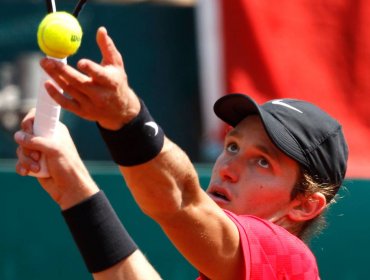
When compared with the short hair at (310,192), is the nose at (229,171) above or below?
above

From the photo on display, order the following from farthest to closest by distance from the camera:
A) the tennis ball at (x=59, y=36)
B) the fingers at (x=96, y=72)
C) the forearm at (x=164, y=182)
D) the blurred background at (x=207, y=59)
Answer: the blurred background at (x=207, y=59) < the forearm at (x=164, y=182) < the tennis ball at (x=59, y=36) < the fingers at (x=96, y=72)

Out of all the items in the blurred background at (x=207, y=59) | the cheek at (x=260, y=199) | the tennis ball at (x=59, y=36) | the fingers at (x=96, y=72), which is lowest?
the blurred background at (x=207, y=59)

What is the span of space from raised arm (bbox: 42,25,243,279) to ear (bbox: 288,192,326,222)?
56 centimetres

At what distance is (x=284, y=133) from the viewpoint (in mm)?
3018

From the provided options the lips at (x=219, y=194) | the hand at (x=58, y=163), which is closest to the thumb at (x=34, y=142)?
the hand at (x=58, y=163)

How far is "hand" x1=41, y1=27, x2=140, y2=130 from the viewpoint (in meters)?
2.18

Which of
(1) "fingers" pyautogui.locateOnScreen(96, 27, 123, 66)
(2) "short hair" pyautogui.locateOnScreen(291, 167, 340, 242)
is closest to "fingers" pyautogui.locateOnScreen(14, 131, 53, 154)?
(1) "fingers" pyautogui.locateOnScreen(96, 27, 123, 66)

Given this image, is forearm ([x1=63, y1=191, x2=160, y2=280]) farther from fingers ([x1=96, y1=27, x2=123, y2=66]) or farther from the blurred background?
the blurred background

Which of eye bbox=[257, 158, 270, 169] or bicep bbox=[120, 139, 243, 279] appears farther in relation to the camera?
eye bbox=[257, 158, 270, 169]

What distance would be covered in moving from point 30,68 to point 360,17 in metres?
2.76

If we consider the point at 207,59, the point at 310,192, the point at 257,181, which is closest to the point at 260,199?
the point at 257,181

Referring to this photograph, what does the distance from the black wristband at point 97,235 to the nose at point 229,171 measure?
500 mm

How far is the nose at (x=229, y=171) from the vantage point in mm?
3061

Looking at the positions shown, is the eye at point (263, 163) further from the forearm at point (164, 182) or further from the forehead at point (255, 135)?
the forearm at point (164, 182)
